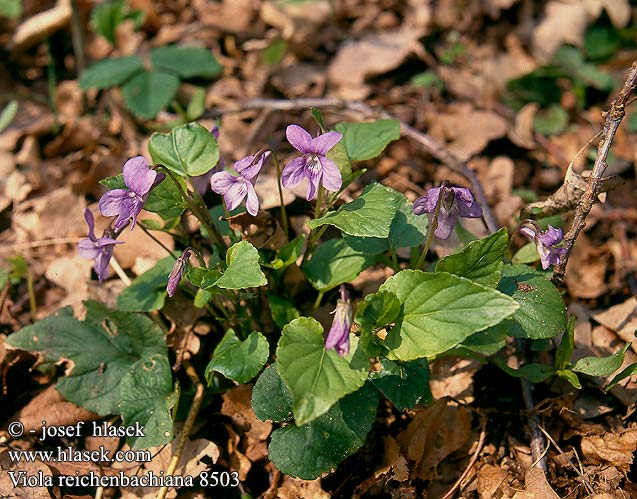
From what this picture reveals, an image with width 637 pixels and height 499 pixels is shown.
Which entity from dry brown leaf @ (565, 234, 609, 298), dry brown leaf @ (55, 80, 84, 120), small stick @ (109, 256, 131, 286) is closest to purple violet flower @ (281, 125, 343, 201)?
small stick @ (109, 256, 131, 286)

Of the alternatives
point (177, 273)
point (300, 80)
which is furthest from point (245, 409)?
point (300, 80)

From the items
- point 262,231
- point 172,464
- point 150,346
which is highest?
point 262,231

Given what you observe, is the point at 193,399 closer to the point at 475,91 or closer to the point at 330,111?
the point at 330,111

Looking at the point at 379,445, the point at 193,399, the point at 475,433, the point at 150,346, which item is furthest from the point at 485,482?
the point at 150,346

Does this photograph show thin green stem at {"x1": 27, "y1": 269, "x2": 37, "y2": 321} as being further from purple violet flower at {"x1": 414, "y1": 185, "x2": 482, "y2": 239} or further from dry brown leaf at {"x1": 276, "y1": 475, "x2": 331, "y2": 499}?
purple violet flower at {"x1": 414, "y1": 185, "x2": 482, "y2": 239}

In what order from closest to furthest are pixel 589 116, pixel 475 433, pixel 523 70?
pixel 475 433 → pixel 589 116 → pixel 523 70
